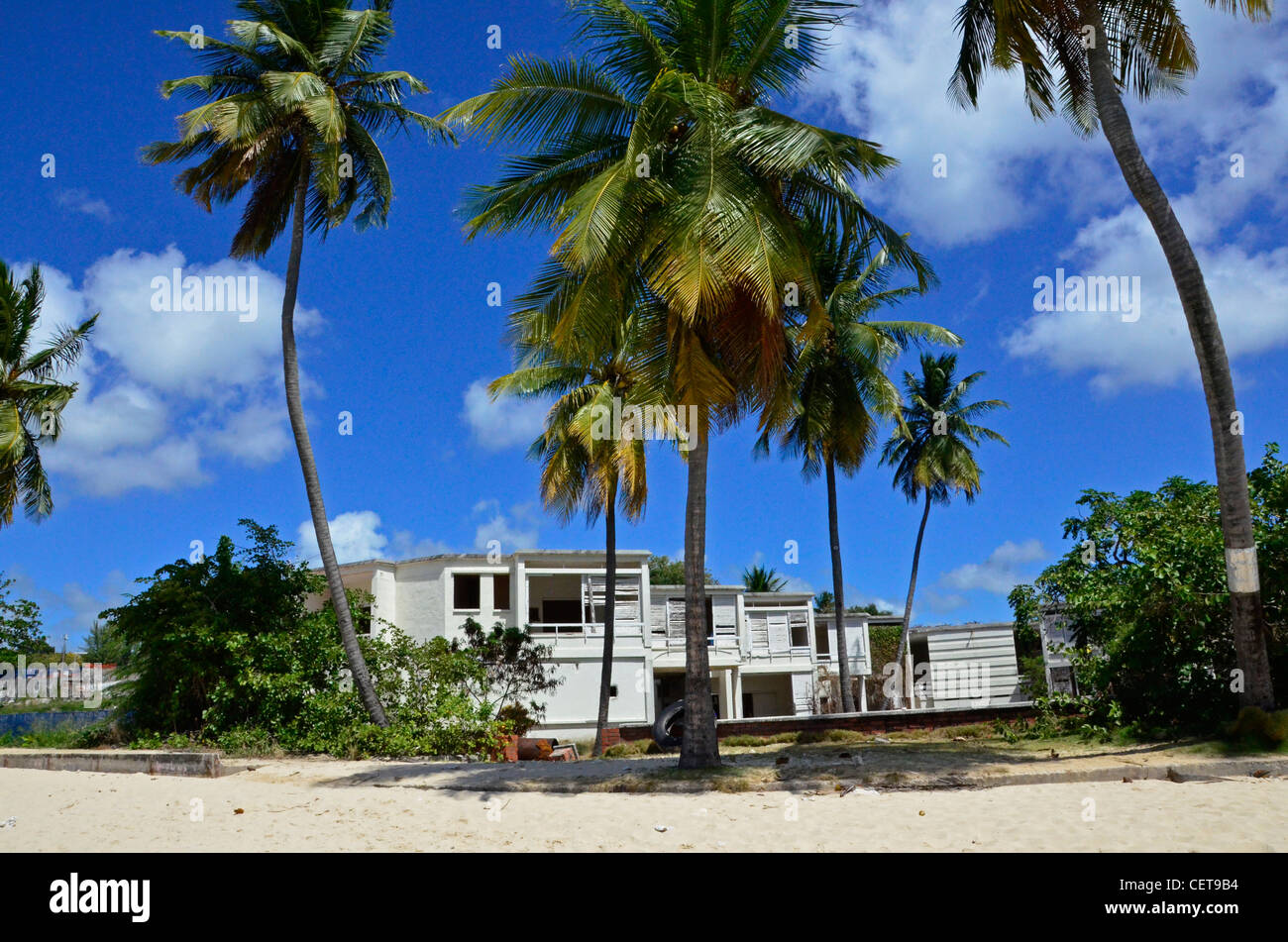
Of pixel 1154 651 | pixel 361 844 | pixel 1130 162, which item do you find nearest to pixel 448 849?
pixel 361 844

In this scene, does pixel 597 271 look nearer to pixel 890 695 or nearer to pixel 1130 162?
pixel 1130 162

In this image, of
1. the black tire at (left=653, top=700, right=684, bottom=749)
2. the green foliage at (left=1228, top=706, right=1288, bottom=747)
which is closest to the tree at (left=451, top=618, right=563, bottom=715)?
the black tire at (left=653, top=700, right=684, bottom=749)

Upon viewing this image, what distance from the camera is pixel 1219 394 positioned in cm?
1254

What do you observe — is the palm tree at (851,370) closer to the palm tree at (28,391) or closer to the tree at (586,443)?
the tree at (586,443)

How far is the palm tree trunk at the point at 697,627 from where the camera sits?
12727 millimetres

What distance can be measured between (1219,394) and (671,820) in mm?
8785

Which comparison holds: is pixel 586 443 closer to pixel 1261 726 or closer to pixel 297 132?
pixel 297 132

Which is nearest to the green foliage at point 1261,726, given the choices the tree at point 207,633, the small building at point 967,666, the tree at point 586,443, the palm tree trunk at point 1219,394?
the palm tree trunk at point 1219,394

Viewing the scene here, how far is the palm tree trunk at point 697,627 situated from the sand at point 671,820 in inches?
62.1

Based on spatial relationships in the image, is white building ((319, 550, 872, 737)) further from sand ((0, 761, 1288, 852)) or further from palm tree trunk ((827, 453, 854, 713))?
sand ((0, 761, 1288, 852))

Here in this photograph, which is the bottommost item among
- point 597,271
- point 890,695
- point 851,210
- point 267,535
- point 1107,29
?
point 890,695

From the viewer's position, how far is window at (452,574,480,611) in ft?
119
